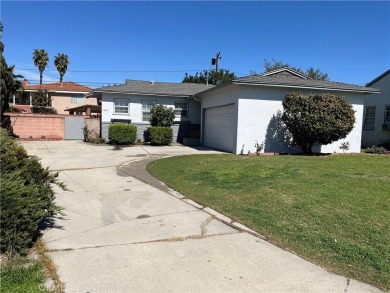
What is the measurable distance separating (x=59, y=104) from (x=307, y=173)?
4074 cm

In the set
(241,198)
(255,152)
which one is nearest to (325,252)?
(241,198)

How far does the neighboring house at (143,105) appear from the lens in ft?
71.4

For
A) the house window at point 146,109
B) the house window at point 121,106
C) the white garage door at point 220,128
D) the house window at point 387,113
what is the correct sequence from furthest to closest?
1. the house window at point 146,109
2. the house window at point 121,106
3. the house window at point 387,113
4. the white garage door at point 220,128

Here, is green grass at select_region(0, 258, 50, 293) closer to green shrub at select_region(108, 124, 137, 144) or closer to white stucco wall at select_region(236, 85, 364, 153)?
white stucco wall at select_region(236, 85, 364, 153)

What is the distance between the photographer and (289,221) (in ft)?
17.1

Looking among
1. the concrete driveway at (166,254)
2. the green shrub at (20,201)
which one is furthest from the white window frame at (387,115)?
the green shrub at (20,201)

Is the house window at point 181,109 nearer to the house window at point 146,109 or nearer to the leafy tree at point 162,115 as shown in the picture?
the leafy tree at point 162,115

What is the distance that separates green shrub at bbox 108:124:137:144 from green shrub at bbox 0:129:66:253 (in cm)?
1526

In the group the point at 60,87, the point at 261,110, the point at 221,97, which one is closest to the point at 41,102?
the point at 60,87

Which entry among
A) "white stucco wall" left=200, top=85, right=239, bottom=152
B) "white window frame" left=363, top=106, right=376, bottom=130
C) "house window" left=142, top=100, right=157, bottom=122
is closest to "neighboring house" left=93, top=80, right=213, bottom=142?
"house window" left=142, top=100, right=157, bottom=122

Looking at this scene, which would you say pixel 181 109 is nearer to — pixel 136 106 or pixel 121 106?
pixel 136 106

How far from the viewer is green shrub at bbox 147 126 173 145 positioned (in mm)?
20188

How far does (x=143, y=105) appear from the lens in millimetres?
22578

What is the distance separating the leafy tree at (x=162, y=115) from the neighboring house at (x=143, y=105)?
3.19 feet
